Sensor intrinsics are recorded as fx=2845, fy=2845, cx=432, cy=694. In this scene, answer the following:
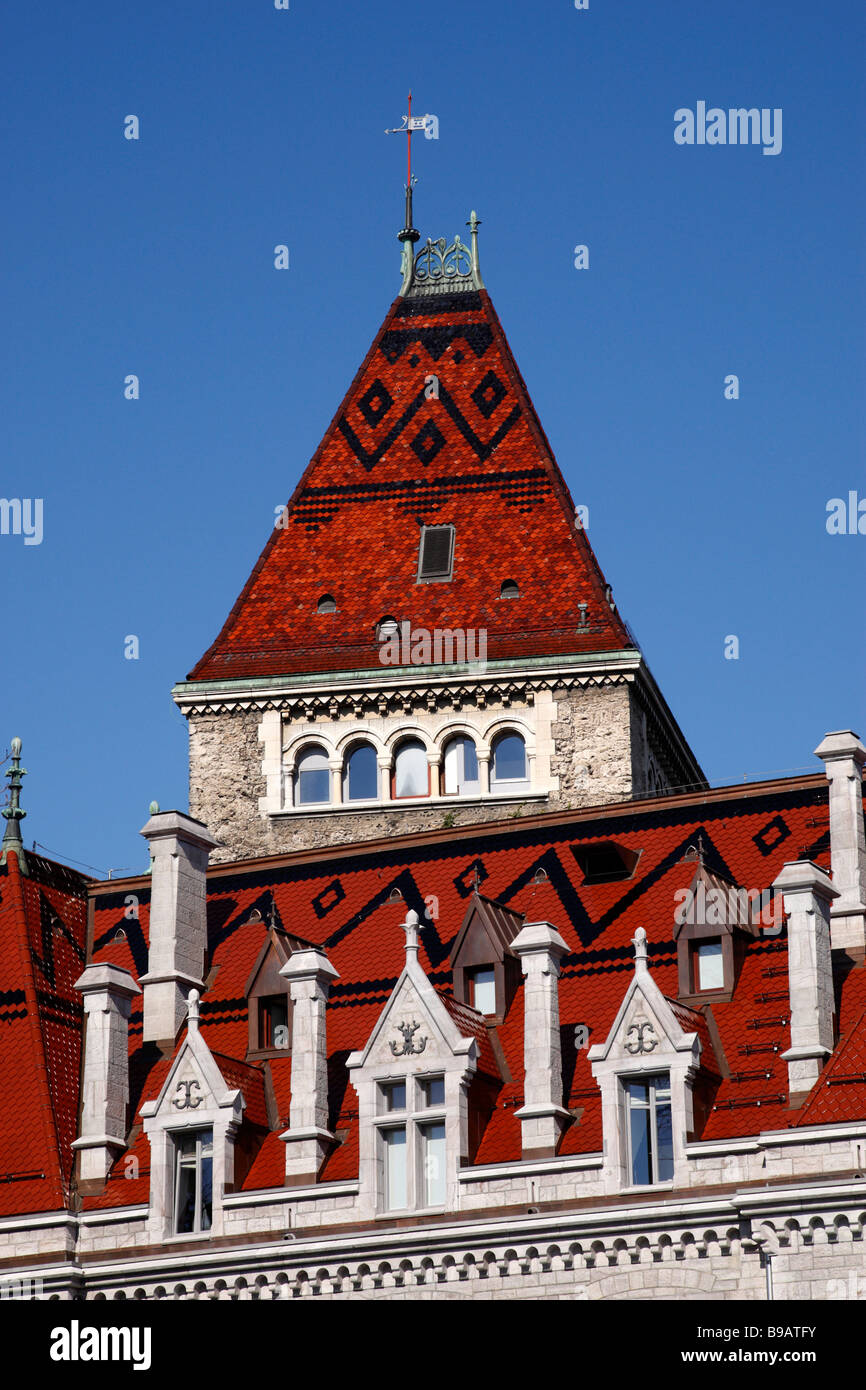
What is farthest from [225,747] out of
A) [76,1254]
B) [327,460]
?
[76,1254]

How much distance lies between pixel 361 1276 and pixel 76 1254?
446 cm

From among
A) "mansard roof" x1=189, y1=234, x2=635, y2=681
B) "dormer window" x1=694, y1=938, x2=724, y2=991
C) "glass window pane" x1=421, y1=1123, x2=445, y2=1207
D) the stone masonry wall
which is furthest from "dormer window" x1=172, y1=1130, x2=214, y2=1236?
"mansard roof" x1=189, y1=234, x2=635, y2=681

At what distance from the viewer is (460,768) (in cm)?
6162

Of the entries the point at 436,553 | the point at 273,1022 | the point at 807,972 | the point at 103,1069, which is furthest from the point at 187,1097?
the point at 436,553

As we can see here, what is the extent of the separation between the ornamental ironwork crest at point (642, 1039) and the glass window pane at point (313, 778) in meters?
23.9

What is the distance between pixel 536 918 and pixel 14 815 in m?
9.79

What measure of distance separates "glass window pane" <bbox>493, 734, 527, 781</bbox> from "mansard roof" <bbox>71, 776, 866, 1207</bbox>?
562 inches

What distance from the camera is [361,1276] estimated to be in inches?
1539

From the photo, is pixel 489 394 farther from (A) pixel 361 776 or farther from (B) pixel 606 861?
(B) pixel 606 861

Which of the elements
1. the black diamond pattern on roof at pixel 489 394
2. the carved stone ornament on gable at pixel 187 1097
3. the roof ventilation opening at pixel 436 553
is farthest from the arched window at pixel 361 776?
the carved stone ornament on gable at pixel 187 1097

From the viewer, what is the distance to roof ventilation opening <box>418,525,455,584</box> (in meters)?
65.8

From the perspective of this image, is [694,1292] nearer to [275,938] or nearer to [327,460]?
[275,938]
